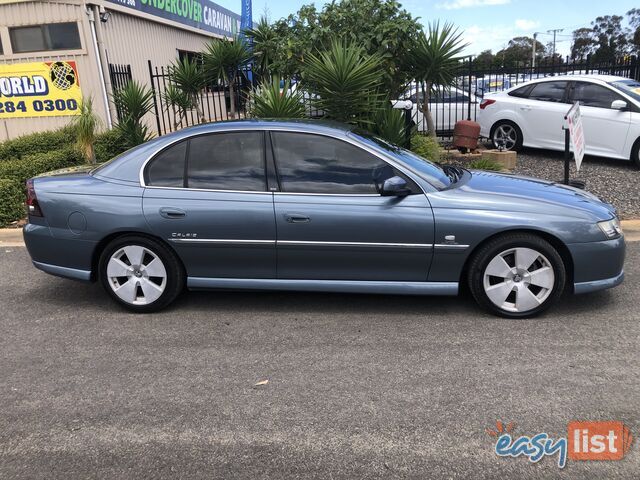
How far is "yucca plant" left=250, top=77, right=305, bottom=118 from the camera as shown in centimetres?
768

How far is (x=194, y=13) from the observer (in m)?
19.3

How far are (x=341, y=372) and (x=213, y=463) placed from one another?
110 cm

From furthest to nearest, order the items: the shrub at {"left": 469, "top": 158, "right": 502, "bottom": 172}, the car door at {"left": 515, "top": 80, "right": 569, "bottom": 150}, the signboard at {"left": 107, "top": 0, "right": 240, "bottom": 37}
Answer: the signboard at {"left": 107, "top": 0, "right": 240, "bottom": 37} < the car door at {"left": 515, "top": 80, "right": 569, "bottom": 150} < the shrub at {"left": 469, "top": 158, "right": 502, "bottom": 172}

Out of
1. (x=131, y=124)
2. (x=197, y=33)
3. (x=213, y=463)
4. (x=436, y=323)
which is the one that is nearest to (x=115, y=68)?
(x=131, y=124)

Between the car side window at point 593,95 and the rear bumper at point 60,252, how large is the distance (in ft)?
28.3

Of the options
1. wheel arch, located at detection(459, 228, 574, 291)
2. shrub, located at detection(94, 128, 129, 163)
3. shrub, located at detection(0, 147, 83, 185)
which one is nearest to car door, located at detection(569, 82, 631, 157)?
wheel arch, located at detection(459, 228, 574, 291)

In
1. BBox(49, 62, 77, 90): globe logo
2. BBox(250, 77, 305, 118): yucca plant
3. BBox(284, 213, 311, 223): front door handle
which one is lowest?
BBox(284, 213, 311, 223): front door handle

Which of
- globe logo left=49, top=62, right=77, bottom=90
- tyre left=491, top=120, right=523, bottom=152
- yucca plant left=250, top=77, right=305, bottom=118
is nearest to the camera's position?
yucca plant left=250, top=77, right=305, bottom=118

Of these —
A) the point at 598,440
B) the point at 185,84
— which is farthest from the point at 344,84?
the point at 598,440

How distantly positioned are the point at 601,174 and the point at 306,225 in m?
6.50

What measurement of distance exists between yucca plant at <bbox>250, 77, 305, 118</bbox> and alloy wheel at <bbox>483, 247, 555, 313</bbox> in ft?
14.1

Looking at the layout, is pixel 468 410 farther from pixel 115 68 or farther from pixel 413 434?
pixel 115 68

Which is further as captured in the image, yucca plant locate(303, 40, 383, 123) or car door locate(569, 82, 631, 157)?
car door locate(569, 82, 631, 157)

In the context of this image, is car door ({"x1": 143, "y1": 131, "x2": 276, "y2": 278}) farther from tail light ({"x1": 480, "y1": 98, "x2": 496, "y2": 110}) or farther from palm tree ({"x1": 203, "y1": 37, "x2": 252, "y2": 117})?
tail light ({"x1": 480, "y1": 98, "x2": 496, "y2": 110})
